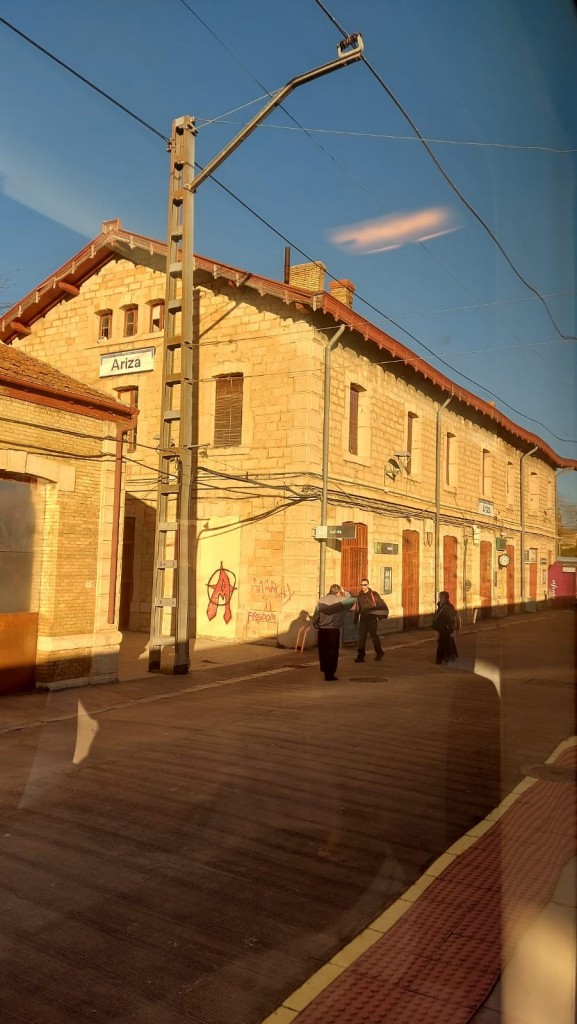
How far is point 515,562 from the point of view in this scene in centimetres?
3366

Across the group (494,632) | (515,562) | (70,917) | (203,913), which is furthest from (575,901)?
(515,562)

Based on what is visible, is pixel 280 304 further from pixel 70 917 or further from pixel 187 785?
pixel 70 917

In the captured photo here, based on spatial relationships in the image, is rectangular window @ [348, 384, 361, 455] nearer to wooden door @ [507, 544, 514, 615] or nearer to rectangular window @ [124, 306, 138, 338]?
rectangular window @ [124, 306, 138, 338]

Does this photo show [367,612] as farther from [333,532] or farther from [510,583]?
[510,583]

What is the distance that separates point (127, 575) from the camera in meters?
20.6

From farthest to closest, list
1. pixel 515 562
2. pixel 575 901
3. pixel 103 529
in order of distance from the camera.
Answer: pixel 515 562, pixel 103 529, pixel 575 901

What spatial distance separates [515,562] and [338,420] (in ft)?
58.6

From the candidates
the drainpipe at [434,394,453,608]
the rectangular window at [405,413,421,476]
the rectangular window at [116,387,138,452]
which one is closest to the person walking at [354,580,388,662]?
the rectangular window at [116,387,138,452]

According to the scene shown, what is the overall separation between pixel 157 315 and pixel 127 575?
7.20 metres

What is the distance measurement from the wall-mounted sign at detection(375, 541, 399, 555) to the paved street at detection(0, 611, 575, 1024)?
9346 mm

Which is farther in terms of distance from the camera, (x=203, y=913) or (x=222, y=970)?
(x=203, y=913)

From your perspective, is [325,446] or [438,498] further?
[438,498]

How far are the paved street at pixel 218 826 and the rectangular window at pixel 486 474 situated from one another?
18602 mm

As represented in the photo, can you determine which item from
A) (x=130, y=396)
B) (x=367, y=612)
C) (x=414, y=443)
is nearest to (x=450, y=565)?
(x=414, y=443)
